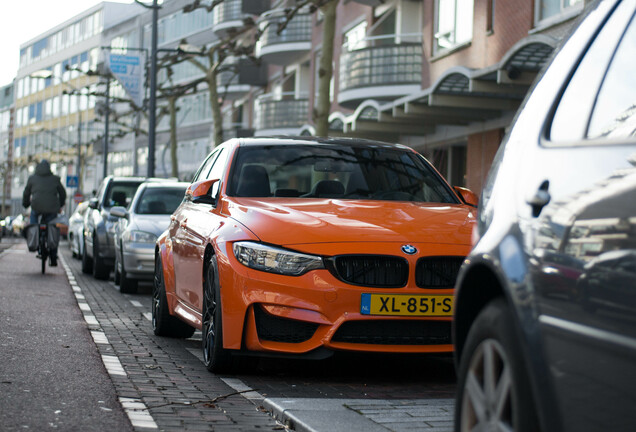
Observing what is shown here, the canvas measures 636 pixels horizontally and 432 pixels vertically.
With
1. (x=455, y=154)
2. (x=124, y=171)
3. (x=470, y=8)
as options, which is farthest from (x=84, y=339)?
(x=124, y=171)

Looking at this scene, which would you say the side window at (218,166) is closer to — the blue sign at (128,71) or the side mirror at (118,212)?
the side mirror at (118,212)

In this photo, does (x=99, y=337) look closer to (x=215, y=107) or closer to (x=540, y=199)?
(x=540, y=199)

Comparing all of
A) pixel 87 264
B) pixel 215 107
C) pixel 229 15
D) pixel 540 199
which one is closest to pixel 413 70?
pixel 215 107

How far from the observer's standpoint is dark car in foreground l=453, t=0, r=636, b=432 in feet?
9.07

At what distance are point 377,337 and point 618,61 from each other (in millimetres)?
3714

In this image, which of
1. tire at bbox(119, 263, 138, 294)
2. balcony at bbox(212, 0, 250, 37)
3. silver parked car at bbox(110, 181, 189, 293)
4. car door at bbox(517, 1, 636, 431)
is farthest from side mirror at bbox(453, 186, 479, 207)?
balcony at bbox(212, 0, 250, 37)

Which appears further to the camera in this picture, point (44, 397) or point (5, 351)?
point (5, 351)

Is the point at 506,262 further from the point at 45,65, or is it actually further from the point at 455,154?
the point at 45,65

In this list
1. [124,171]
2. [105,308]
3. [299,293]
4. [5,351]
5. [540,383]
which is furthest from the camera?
[124,171]

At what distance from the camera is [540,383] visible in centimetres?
304

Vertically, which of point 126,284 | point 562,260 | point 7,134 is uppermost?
point 7,134

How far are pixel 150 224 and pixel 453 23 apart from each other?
11944 mm

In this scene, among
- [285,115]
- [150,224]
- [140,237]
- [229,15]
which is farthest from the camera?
[229,15]

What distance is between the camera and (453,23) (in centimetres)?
2523
